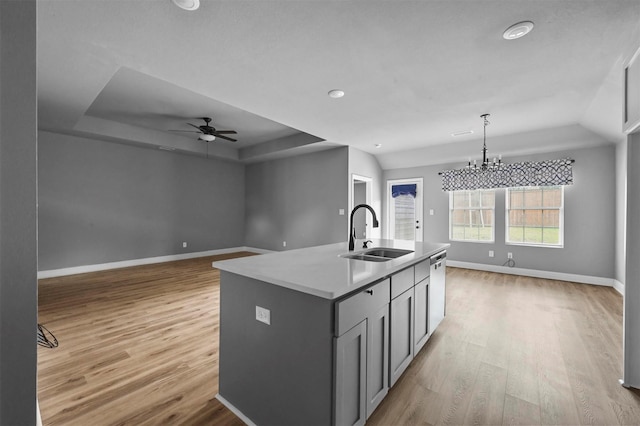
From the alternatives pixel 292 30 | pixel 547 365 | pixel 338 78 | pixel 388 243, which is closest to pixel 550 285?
pixel 547 365

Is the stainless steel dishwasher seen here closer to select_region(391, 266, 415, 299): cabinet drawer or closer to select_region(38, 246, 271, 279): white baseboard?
select_region(391, 266, 415, 299): cabinet drawer

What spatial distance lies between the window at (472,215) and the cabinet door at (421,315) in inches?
166

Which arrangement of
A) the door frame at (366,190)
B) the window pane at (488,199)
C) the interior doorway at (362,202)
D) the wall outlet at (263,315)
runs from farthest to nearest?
the interior doorway at (362,202), the door frame at (366,190), the window pane at (488,199), the wall outlet at (263,315)

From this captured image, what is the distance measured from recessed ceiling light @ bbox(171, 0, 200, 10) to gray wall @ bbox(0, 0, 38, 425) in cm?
125

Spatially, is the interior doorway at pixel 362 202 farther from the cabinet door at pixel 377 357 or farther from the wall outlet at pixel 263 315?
the wall outlet at pixel 263 315

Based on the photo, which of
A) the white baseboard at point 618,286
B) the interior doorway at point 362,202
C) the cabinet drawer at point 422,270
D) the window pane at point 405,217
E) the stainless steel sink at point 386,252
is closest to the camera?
the cabinet drawer at point 422,270

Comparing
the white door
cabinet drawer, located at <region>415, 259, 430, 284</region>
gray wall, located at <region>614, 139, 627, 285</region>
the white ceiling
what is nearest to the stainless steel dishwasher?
cabinet drawer, located at <region>415, 259, 430, 284</region>

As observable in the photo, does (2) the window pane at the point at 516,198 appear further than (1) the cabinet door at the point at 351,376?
Yes

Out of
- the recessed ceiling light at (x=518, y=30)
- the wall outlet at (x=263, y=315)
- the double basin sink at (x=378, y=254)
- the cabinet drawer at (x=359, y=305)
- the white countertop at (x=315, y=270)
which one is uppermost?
the recessed ceiling light at (x=518, y=30)

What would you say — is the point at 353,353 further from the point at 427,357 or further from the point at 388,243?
the point at 388,243

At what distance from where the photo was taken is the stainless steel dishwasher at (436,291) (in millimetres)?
2574

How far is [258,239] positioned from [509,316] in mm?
6110

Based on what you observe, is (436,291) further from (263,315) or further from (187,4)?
(187,4)

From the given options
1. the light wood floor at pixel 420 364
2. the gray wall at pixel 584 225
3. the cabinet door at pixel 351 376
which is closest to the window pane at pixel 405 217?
the gray wall at pixel 584 225
